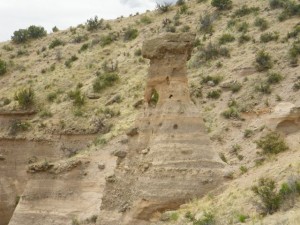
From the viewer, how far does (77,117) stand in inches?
1548

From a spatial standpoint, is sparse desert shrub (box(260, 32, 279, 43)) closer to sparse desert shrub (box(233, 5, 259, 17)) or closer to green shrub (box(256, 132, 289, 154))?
sparse desert shrub (box(233, 5, 259, 17))

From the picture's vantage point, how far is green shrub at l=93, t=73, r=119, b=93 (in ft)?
138

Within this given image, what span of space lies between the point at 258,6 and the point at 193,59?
883 centimetres

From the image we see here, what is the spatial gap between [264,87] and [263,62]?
250 cm

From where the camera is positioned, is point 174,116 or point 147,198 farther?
point 174,116

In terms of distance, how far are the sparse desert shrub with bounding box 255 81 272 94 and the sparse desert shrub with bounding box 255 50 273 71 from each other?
1497 millimetres

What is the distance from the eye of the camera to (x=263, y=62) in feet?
116

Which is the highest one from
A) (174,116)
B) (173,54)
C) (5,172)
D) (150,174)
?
(173,54)


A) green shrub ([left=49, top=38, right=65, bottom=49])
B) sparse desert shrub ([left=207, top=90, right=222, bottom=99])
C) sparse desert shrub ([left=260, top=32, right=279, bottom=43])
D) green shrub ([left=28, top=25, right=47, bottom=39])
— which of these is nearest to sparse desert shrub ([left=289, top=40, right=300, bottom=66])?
sparse desert shrub ([left=260, top=32, right=279, bottom=43])

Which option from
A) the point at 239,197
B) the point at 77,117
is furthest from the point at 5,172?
the point at 239,197

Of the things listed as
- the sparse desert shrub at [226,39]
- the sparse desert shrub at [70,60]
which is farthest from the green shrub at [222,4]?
the sparse desert shrub at [70,60]

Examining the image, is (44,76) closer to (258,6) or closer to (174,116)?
(258,6)

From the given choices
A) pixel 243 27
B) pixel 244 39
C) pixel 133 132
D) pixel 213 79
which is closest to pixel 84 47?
pixel 243 27

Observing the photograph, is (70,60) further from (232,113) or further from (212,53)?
(232,113)
